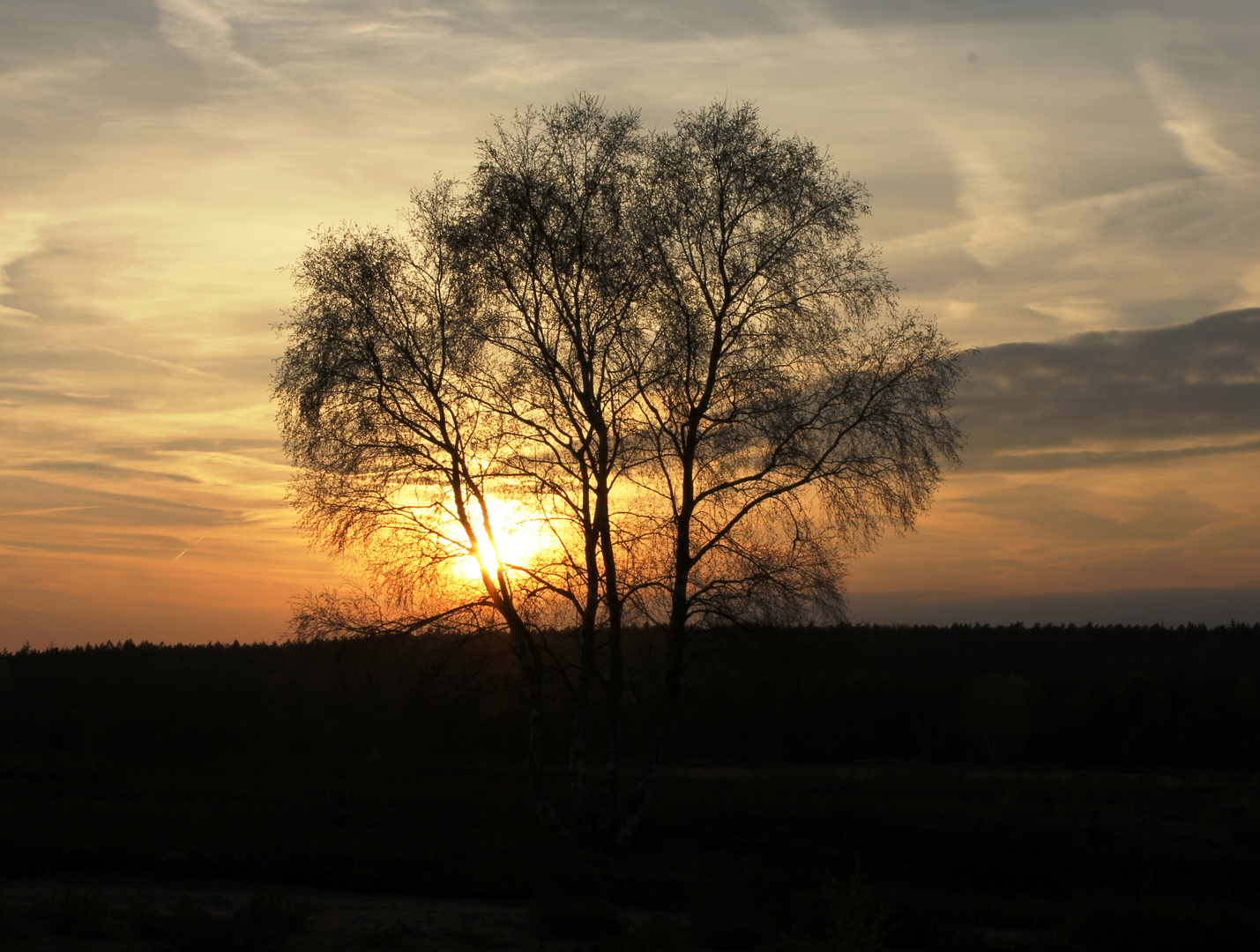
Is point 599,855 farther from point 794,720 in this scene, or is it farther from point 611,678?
point 794,720

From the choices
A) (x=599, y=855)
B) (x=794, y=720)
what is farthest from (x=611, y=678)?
(x=794, y=720)

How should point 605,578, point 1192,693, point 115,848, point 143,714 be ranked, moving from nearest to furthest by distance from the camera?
point 605,578, point 115,848, point 143,714, point 1192,693

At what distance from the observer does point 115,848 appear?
23.8m

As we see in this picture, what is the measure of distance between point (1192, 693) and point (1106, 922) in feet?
289

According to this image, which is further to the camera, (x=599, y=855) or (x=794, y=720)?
(x=794, y=720)

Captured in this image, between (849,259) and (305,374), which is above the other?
(849,259)

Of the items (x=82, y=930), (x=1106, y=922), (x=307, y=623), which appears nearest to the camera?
(x=82, y=930)

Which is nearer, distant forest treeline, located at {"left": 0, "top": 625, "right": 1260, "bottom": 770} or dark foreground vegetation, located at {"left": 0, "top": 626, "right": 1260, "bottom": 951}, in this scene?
dark foreground vegetation, located at {"left": 0, "top": 626, "right": 1260, "bottom": 951}

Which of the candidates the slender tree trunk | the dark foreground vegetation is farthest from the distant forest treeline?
the slender tree trunk

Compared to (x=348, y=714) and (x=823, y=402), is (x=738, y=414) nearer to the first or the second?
(x=823, y=402)

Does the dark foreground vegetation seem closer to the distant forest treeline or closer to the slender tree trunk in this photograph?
the slender tree trunk

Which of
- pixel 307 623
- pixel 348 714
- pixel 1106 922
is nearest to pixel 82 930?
pixel 307 623

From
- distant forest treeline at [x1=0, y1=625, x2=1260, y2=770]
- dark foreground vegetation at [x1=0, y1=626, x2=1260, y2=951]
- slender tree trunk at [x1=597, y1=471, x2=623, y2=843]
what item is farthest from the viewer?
distant forest treeline at [x1=0, y1=625, x2=1260, y2=770]

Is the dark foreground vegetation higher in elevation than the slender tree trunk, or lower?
lower
